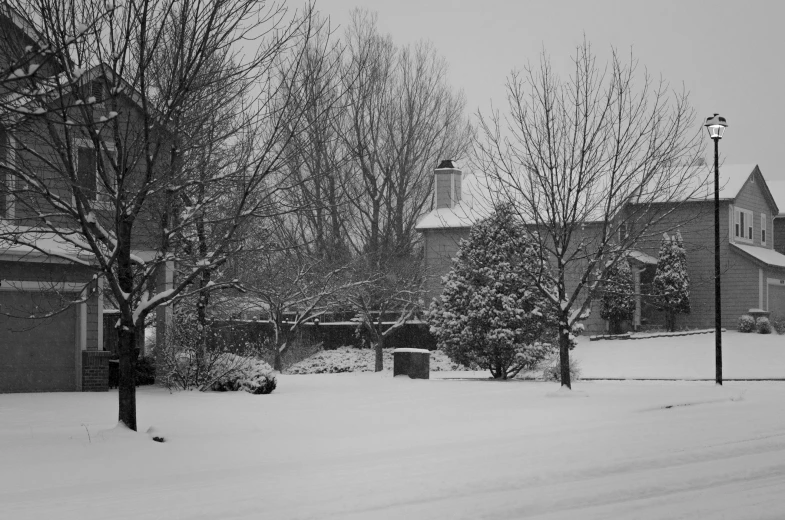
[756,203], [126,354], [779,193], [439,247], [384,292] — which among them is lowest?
[126,354]

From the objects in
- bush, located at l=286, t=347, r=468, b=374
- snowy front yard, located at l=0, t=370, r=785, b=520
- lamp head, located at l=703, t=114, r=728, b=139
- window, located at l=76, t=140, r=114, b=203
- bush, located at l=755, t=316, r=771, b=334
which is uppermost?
lamp head, located at l=703, t=114, r=728, b=139

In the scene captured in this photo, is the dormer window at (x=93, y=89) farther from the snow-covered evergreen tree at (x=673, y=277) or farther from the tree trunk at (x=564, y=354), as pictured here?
the snow-covered evergreen tree at (x=673, y=277)

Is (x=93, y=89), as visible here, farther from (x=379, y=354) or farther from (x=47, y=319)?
(x=379, y=354)

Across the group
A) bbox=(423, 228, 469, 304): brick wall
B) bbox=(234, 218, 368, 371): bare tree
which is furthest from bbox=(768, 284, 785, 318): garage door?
bbox=(234, 218, 368, 371): bare tree

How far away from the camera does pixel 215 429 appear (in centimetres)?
1384

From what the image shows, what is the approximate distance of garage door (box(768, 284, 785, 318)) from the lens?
40312mm

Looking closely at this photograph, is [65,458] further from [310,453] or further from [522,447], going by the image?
[522,447]

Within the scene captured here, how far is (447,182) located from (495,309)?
17.0 metres

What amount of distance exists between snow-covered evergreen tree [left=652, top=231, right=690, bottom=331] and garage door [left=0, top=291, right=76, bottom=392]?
25.3m

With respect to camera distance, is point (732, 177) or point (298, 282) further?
point (732, 177)

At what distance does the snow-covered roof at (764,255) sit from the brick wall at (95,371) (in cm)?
2839

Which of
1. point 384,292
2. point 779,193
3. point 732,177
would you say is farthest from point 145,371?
point 779,193

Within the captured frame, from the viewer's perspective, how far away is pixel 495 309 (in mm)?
26578

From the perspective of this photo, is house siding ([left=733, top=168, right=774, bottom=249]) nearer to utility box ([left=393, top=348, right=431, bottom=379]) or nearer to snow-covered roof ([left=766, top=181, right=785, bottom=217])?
snow-covered roof ([left=766, top=181, right=785, bottom=217])
